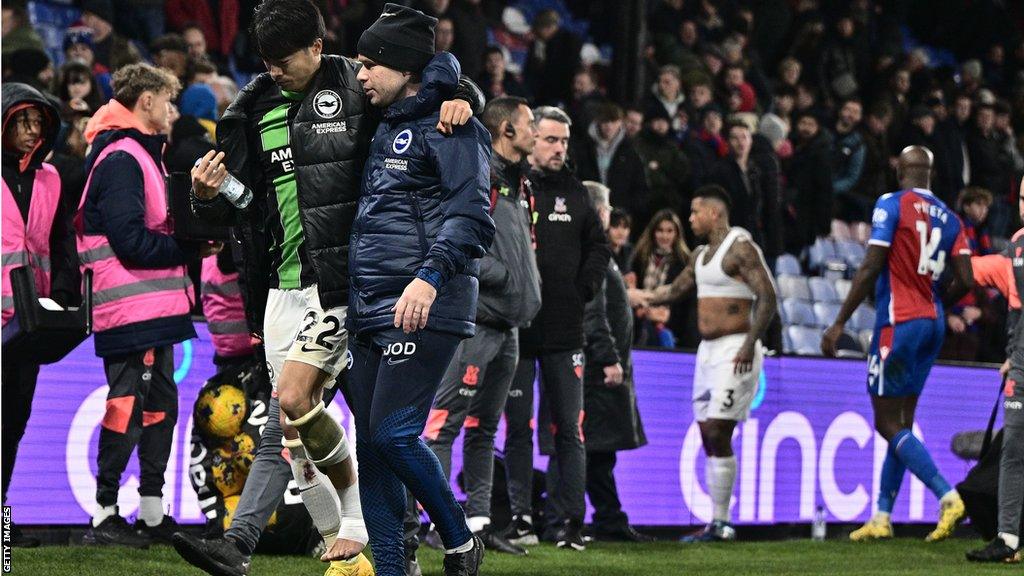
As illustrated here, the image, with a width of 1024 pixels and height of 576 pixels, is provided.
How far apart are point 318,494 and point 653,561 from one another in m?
2.62

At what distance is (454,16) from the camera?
1356 centimetres

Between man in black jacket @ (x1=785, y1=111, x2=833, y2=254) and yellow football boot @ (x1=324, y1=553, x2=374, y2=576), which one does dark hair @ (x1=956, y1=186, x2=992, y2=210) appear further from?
yellow football boot @ (x1=324, y1=553, x2=374, y2=576)

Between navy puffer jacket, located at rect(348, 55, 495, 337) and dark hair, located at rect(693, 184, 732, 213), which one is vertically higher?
navy puffer jacket, located at rect(348, 55, 495, 337)

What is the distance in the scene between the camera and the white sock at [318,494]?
5.56 meters

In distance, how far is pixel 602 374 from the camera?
8.95 meters

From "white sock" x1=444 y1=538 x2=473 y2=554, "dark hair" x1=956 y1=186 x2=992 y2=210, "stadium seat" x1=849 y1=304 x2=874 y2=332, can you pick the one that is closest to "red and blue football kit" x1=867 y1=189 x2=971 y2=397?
"stadium seat" x1=849 y1=304 x2=874 y2=332

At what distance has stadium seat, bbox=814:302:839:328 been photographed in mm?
13688

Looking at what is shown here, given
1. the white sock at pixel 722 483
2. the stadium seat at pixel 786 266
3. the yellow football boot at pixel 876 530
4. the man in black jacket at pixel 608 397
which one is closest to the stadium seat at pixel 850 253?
the stadium seat at pixel 786 266

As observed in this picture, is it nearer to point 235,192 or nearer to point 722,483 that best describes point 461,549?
point 235,192

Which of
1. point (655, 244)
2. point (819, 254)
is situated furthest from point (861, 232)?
point (655, 244)

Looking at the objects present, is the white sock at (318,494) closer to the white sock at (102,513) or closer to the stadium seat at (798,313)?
the white sock at (102,513)

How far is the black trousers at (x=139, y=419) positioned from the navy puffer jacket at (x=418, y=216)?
229cm

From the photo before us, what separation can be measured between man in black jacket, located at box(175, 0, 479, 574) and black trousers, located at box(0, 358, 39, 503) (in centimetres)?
171

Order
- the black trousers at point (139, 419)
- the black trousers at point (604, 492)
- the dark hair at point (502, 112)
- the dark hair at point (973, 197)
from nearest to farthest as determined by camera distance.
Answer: the black trousers at point (139, 419)
the dark hair at point (502, 112)
the black trousers at point (604, 492)
the dark hair at point (973, 197)
